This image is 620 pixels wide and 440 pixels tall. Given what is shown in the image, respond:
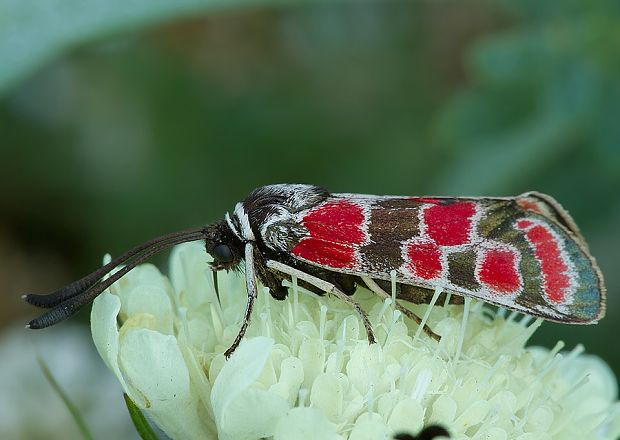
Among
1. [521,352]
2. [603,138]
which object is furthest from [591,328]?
[521,352]

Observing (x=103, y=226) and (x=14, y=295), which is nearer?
(x=14, y=295)

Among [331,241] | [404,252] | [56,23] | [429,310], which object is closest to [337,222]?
[331,241]

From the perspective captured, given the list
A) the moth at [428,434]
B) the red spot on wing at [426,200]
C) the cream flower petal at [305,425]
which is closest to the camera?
the cream flower petal at [305,425]

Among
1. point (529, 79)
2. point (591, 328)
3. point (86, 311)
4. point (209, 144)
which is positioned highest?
point (529, 79)

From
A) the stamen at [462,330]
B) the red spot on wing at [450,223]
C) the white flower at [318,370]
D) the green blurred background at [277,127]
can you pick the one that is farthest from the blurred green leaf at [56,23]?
the stamen at [462,330]

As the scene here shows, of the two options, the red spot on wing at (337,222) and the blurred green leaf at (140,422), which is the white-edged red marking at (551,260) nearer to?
the red spot on wing at (337,222)

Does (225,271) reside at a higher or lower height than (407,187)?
higher

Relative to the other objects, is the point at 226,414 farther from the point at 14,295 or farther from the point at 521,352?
the point at 14,295
